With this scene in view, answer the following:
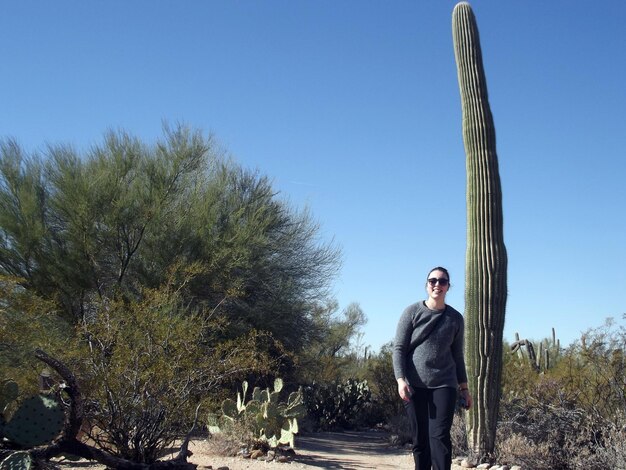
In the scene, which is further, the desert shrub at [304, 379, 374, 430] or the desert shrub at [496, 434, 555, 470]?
the desert shrub at [304, 379, 374, 430]

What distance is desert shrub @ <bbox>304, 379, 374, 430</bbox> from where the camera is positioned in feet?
51.4

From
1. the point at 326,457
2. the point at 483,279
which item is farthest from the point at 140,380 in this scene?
the point at 483,279

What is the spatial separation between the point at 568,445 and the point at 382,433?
6315mm

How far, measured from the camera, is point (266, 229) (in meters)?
15.2

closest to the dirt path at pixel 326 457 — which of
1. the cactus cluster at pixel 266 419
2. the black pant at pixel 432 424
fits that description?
the cactus cluster at pixel 266 419

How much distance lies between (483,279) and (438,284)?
4465 millimetres

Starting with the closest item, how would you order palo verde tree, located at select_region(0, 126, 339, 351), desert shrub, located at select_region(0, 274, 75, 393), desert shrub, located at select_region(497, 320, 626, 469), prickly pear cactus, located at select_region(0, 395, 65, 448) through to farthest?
prickly pear cactus, located at select_region(0, 395, 65, 448), desert shrub, located at select_region(0, 274, 75, 393), desert shrub, located at select_region(497, 320, 626, 469), palo verde tree, located at select_region(0, 126, 339, 351)

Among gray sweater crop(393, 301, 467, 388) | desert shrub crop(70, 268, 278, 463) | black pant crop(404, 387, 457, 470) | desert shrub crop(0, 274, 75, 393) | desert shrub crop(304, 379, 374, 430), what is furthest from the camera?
desert shrub crop(304, 379, 374, 430)

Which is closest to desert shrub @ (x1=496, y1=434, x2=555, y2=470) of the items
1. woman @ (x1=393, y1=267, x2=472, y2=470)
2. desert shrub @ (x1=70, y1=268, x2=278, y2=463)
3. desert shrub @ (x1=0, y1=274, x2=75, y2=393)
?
desert shrub @ (x1=70, y1=268, x2=278, y2=463)

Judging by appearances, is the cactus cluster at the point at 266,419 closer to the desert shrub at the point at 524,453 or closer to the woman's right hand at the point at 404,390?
the desert shrub at the point at 524,453

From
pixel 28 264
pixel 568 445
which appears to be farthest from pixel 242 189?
pixel 568 445

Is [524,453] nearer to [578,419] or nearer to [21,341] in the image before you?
[578,419]

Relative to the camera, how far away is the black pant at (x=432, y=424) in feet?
17.9

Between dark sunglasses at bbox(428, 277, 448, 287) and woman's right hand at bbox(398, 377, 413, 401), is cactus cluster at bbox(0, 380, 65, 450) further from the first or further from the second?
dark sunglasses at bbox(428, 277, 448, 287)
